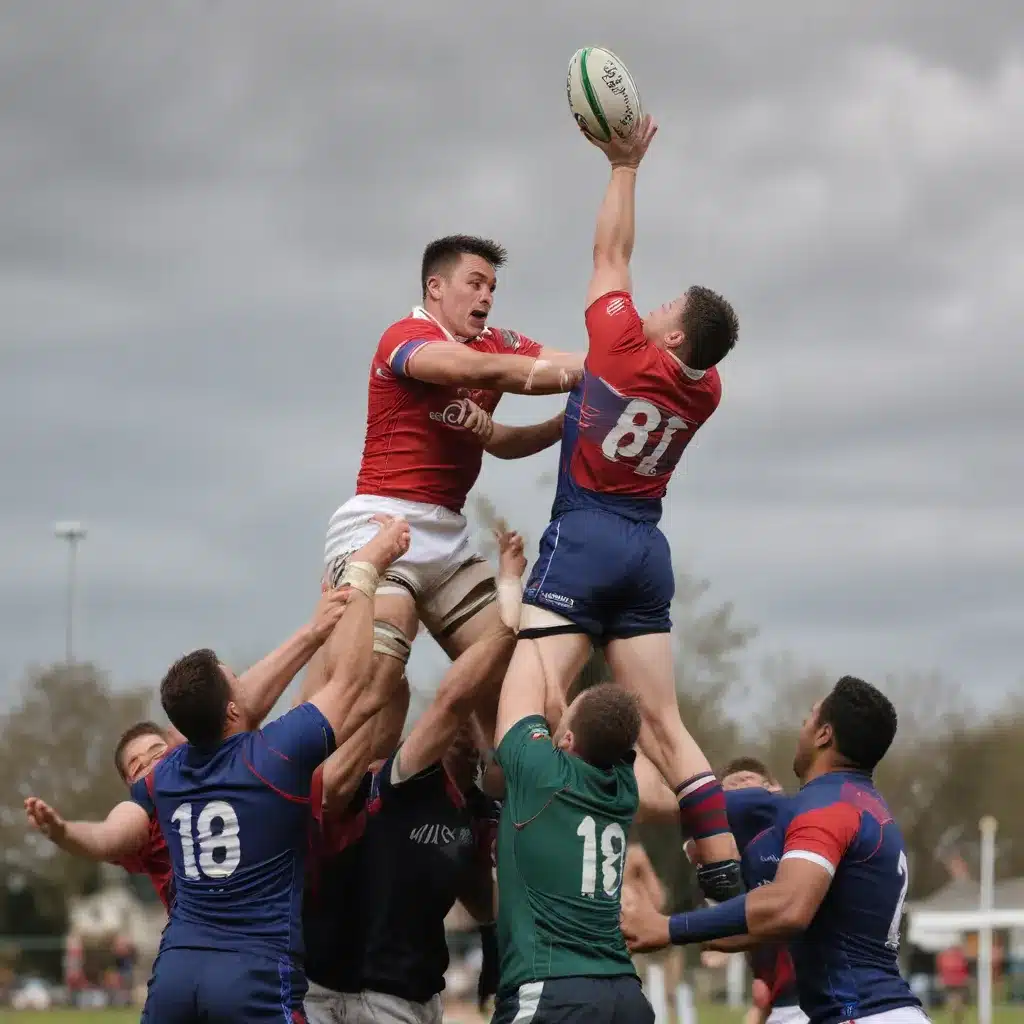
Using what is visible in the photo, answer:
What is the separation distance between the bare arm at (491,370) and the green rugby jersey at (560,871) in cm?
197

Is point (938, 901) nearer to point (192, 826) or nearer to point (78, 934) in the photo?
point (78, 934)

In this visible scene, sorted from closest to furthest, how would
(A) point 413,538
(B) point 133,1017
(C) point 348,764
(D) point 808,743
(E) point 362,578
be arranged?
(D) point 808,743, (E) point 362,578, (C) point 348,764, (A) point 413,538, (B) point 133,1017

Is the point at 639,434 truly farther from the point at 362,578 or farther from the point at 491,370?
the point at 362,578

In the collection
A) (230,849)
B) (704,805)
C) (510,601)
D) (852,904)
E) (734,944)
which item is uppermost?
(510,601)

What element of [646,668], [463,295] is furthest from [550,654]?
[463,295]

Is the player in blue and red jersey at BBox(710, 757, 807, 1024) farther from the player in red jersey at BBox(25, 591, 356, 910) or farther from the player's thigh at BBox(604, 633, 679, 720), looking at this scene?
the player in red jersey at BBox(25, 591, 356, 910)

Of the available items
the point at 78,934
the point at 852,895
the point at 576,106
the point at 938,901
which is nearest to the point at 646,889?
the point at 852,895

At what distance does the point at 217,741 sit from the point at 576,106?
3.70m

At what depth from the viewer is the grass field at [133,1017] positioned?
39.0 m

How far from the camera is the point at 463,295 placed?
9.63 meters

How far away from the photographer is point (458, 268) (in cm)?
966

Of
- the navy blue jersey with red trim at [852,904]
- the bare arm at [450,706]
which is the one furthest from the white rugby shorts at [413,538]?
the navy blue jersey with red trim at [852,904]

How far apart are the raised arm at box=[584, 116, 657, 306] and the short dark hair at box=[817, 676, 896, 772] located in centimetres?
232

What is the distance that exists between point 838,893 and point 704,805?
113cm
